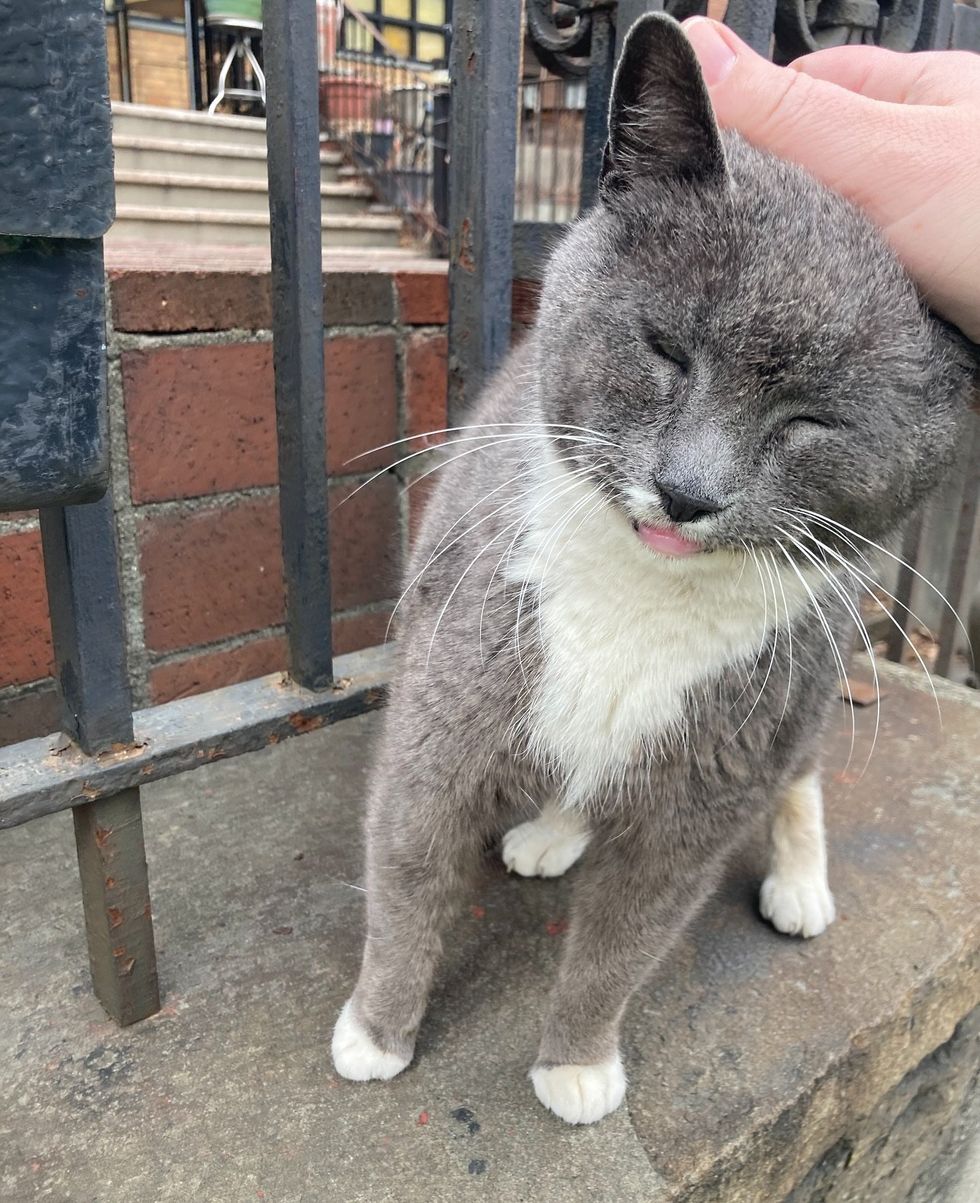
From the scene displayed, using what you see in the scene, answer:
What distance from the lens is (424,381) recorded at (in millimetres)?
1835

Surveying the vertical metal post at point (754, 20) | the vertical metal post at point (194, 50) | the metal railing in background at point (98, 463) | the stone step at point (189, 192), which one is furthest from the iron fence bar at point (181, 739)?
the vertical metal post at point (194, 50)

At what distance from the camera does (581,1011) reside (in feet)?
3.33

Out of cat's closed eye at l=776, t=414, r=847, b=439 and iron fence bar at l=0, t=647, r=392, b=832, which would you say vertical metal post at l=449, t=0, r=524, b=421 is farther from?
cat's closed eye at l=776, t=414, r=847, b=439

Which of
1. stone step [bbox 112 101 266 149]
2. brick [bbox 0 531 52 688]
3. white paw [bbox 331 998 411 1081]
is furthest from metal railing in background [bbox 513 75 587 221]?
white paw [bbox 331 998 411 1081]

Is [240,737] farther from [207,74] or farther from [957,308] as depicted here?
[207,74]

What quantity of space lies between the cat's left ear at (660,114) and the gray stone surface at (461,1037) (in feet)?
2.97

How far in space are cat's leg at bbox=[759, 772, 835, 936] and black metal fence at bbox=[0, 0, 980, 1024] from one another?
46cm

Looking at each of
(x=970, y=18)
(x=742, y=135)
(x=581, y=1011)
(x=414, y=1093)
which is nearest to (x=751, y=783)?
(x=581, y=1011)

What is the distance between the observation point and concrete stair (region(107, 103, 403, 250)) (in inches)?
142

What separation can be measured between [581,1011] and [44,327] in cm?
82

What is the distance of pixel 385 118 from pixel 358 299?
502 cm

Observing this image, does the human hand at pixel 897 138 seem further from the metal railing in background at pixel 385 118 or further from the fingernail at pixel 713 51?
the metal railing in background at pixel 385 118

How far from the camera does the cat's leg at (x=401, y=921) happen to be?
1008 millimetres

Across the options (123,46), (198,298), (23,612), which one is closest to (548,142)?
(123,46)
